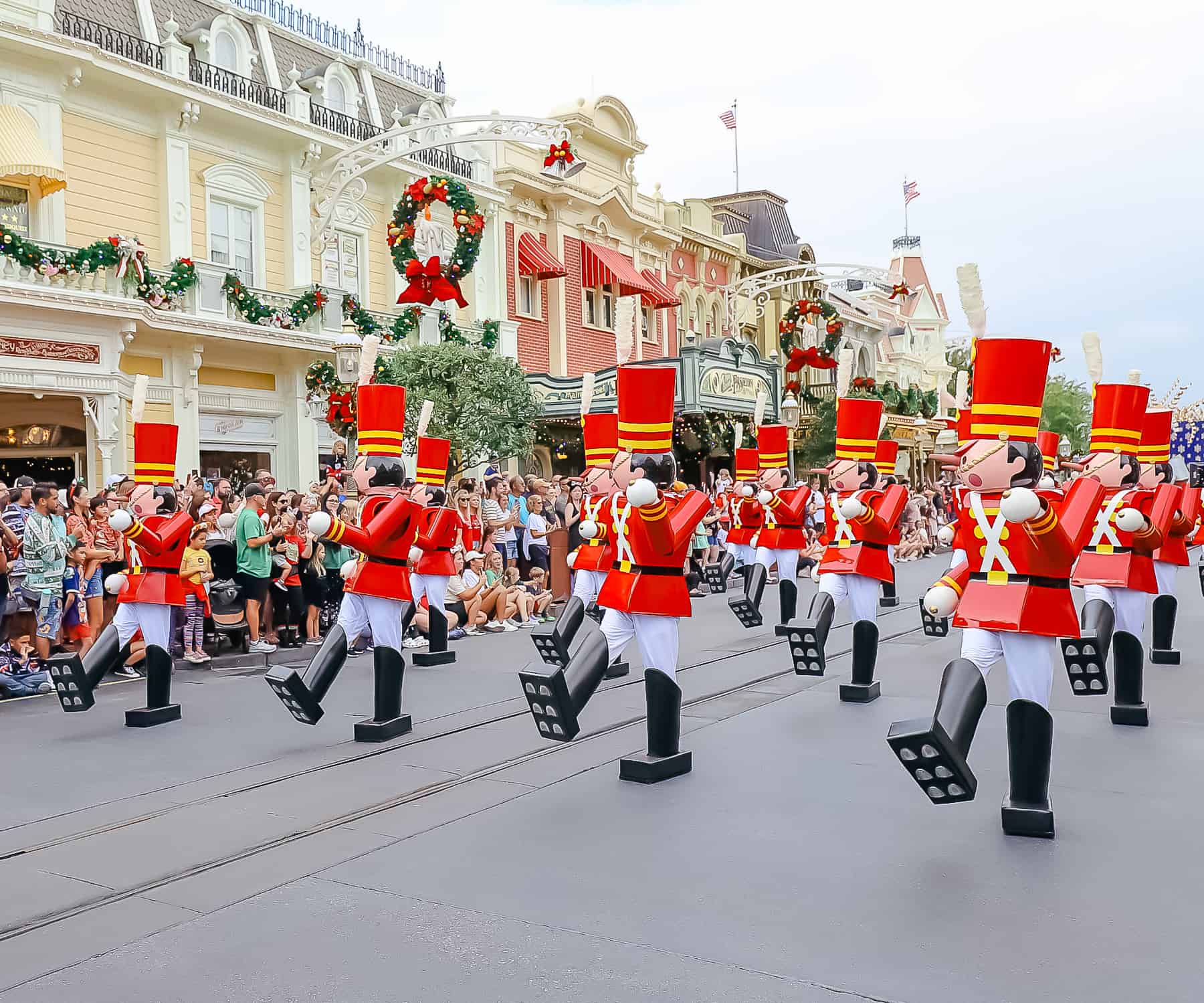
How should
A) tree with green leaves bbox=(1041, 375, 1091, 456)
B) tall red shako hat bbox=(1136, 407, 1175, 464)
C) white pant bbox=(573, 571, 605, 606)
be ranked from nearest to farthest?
tall red shako hat bbox=(1136, 407, 1175, 464), white pant bbox=(573, 571, 605, 606), tree with green leaves bbox=(1041, 375, 1091, 456)

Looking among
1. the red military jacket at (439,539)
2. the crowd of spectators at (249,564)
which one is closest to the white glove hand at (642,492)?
the crowd of spectators at (249,564)

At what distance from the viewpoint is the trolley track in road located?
4008mm

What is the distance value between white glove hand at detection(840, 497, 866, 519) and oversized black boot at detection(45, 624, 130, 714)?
4.60 m

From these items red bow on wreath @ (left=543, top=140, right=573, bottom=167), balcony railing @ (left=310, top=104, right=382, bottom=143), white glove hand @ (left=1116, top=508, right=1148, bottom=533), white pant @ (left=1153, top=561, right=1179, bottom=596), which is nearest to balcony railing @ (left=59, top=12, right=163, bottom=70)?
balcony railing @ (left=310, top=104, right=382, bottom=143)

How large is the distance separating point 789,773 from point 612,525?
1.59 meters

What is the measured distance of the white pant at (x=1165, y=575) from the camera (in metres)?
8.08

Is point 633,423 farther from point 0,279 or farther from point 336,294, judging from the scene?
point 336,294

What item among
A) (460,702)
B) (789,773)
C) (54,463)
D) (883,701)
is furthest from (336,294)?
(789,773)

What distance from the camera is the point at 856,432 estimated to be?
8.00 meters

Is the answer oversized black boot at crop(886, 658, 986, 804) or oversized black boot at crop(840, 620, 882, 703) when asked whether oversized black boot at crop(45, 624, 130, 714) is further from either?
oversized black boot at crop(886, 658, 986, 804)

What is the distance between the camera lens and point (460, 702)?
7695mm

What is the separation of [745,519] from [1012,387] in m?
8.01

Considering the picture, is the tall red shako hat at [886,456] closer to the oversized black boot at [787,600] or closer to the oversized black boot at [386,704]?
the oversized black boot at [787,600]

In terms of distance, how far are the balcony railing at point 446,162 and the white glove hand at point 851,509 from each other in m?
14.6
